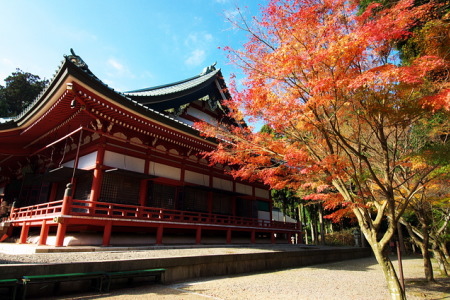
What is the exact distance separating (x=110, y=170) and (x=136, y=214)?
1815mm

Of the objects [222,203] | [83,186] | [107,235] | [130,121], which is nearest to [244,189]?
[222,203]

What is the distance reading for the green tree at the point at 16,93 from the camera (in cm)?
3270

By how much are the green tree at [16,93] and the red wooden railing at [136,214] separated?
26.9 m

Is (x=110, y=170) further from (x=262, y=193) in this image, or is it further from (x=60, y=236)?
(x=262, y=193)

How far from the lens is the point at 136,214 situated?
364 inches

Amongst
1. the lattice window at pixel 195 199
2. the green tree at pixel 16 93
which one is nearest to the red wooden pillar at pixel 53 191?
the lattice window at pixel 195 199

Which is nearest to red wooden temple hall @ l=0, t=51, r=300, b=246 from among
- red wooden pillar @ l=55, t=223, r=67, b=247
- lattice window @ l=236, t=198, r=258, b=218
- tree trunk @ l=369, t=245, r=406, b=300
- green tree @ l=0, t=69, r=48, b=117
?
red wooden pillar @ l=55, t=223, r=67, b=247

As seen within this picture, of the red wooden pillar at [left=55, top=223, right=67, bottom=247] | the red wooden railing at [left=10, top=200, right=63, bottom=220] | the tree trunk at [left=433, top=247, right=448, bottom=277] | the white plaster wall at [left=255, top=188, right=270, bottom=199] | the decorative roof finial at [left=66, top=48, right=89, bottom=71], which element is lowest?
the tree trunk at [left=433, top=247, right=448, bottom=277]

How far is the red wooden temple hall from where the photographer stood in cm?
842

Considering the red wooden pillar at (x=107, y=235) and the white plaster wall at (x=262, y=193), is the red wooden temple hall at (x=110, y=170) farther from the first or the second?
the white plaster wall at (x=262, y=193)

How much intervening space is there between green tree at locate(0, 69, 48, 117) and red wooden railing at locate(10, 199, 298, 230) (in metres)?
26.9

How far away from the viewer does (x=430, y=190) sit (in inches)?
356

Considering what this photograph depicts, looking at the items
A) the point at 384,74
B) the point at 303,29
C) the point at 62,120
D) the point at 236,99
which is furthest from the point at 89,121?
the point at 384,74

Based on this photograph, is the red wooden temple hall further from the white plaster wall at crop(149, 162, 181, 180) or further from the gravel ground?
the gravel ground
